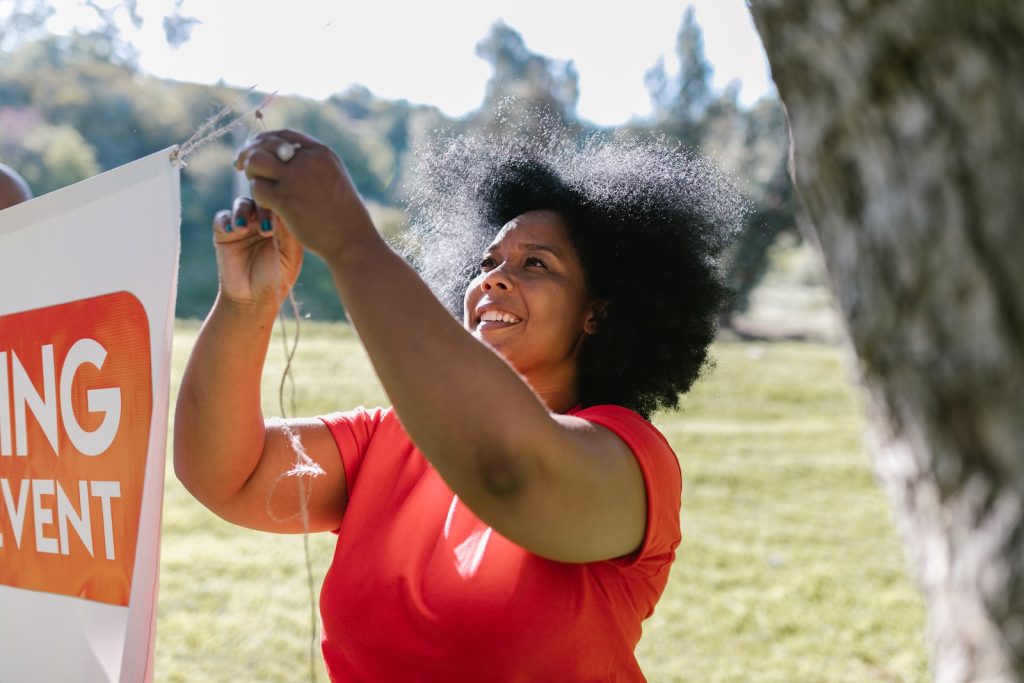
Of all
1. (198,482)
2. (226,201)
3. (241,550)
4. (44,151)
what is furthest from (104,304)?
(44,151)

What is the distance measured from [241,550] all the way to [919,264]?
6.08 metres

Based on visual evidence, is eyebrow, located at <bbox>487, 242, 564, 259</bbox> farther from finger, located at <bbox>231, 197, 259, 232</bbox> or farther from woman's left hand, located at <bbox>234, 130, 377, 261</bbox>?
woman's left hand, located at <bbox>234, 130, 377, 261</bbox>

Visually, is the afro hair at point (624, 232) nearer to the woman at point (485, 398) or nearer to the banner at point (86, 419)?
the woman at point (485, 398)

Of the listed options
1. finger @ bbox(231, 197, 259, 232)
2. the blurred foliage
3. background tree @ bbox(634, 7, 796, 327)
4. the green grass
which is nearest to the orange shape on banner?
finger @ bbox(231, 197, 259, 232)

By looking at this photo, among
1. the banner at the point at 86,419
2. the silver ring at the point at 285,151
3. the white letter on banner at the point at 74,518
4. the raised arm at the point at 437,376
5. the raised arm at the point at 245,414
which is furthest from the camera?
the white letter on banner at the point at 74,518

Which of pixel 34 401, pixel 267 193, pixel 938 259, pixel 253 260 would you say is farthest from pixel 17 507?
pixel 938 259

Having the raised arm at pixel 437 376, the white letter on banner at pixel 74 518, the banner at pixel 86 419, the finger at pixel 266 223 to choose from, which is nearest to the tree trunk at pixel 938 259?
the raised arm at pixel 437 376

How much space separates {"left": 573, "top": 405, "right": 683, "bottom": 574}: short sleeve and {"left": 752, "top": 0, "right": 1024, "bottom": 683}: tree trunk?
57cm

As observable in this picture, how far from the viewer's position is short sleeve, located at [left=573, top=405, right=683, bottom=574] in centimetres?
151

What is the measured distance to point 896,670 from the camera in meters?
4.69

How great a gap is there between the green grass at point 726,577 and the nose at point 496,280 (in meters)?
0.73

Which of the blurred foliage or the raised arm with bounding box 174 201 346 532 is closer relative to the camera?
the raised arm with bounding box 174 201 346 532

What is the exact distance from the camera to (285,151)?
49.1 inches

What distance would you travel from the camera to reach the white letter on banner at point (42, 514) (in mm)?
2018
